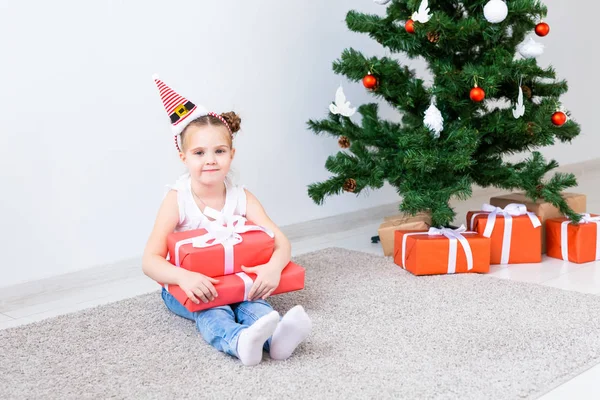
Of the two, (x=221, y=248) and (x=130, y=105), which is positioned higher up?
(x=130, y=105)

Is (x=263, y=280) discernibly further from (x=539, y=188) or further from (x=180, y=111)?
(x=539, y=188)

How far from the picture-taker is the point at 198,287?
1.69m

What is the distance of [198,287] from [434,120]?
1025 mm

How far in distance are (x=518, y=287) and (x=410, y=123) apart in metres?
0.75

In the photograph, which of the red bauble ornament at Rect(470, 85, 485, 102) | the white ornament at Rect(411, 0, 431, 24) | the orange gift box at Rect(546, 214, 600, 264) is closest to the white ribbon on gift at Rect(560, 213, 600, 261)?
the orange gift box at Rect(546, 214, 600, 264)

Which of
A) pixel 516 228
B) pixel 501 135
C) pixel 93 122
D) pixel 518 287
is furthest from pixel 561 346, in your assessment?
pixel 93 122

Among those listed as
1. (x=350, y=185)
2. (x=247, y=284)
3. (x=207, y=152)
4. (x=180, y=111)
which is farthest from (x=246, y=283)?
(x=350, y=185)

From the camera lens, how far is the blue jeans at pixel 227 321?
5.25 feet

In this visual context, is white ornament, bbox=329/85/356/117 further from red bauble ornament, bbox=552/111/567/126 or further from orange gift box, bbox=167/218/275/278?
orange gift box, bbox=167/218/275/278

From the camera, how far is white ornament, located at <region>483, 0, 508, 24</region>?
220cm

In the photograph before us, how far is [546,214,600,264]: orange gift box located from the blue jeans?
1.17 meters

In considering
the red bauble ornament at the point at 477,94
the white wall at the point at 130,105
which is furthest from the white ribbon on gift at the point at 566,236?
the white wall at the point at 130,105

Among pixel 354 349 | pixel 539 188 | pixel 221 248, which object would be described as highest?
pixel 539 188

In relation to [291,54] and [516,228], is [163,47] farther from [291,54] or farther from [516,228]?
[516,228]
